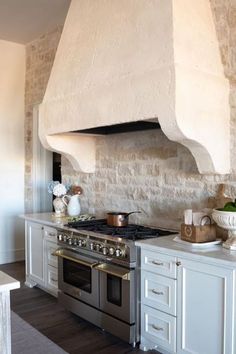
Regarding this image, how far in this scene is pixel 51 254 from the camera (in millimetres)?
4016

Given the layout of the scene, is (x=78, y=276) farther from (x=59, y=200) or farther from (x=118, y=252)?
(x=59, y=200)

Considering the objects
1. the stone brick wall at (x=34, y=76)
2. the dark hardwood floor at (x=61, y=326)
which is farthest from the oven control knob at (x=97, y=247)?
the stone brick wall at (x=34, y=76)

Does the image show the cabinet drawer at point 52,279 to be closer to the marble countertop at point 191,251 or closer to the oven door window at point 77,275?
the oven door window at point 77,275

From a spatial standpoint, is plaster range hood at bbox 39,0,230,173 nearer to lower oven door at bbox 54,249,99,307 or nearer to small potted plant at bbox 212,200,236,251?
small potted plant at bbox 212,200,236,251

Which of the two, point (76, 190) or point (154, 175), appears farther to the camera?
point (76, 190)

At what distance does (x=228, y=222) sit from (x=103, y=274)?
1189 millimetres

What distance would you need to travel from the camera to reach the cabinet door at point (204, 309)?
236cm

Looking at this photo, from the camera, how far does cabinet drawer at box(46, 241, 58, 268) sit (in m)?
4.06

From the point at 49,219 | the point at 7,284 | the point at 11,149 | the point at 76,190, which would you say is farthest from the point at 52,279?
the point at 7,284

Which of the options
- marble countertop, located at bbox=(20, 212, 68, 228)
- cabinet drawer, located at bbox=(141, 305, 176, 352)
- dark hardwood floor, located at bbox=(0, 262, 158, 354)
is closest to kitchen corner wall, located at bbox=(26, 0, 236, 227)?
marble countertop, located at bbox=(20, 212, 68, 228)

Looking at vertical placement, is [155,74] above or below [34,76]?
below

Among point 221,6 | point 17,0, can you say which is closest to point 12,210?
point 17,0

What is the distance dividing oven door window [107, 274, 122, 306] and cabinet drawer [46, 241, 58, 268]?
40.4 inches

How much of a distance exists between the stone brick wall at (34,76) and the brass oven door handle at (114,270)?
109 inches
